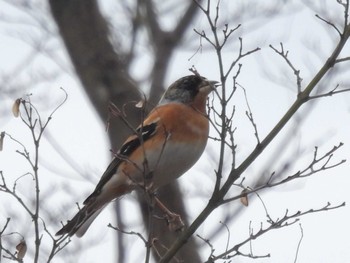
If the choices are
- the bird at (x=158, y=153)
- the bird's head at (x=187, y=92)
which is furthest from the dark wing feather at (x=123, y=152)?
the bird's head at (x=187, y=92)

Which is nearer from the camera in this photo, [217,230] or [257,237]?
[257,237]

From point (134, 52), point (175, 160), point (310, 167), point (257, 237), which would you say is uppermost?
point (134, 52)

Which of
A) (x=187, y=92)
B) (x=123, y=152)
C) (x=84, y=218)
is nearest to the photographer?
(x=84, y=218)

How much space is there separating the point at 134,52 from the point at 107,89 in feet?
1.82

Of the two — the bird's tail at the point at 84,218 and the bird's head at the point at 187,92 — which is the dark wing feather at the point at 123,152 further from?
the bird's head at the point at 187,92

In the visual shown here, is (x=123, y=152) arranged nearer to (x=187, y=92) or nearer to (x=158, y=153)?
(x=158, y=153)

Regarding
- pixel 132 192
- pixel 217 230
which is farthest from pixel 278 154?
pixel 132 192

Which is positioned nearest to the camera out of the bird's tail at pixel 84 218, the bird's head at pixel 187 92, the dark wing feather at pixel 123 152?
the bird's tail at pixel 84 218

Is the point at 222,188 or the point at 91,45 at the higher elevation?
the point at 91,45

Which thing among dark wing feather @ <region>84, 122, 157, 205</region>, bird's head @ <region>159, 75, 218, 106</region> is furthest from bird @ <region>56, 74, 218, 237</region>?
bird's head @ <region>159, 75, 218, 106</region>

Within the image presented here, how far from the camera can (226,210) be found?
5938mm

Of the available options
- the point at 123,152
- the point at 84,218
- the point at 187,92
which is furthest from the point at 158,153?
the point at 187,92

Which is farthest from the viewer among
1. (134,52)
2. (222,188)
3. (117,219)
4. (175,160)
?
(134,52)

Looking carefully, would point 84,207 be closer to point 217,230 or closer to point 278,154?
point 217,230
